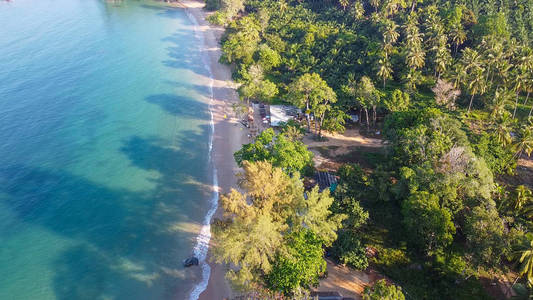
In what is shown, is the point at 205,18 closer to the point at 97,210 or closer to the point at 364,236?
the point at 97,210

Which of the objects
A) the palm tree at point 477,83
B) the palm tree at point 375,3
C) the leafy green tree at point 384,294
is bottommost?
the leafy green tree at point 384,294

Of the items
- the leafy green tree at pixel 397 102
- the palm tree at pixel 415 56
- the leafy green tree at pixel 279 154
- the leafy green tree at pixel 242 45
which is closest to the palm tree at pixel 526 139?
the leafy green tree at pixel 397 102

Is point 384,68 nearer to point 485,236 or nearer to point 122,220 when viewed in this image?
point 485,236

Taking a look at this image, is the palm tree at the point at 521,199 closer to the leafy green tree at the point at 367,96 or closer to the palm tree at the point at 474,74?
the palm tree at the point at 474,74

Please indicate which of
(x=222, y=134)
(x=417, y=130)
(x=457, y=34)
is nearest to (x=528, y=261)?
(x=417, y=130)

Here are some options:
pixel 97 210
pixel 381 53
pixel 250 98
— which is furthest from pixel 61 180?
pixel 381 53

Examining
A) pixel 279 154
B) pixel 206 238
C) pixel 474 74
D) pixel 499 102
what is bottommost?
pixel 206 238

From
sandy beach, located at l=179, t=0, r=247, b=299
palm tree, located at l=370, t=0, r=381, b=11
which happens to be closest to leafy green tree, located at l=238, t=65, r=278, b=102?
sandy beach, located at l=179, t=0, r=247, b=299
